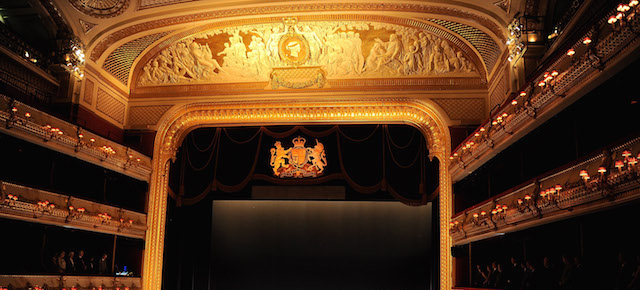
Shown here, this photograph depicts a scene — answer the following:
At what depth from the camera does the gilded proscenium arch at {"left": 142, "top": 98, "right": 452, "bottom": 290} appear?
46.3 ft

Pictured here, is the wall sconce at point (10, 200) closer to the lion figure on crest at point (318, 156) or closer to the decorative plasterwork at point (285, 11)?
the decorative plasterwork at point (285, 11)

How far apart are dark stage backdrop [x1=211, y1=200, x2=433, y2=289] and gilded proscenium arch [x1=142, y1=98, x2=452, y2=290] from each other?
3.27 m

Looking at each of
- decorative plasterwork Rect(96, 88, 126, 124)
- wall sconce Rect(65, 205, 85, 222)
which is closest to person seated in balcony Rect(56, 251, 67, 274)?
wall sconce Rect(65, 205, 85, 222)

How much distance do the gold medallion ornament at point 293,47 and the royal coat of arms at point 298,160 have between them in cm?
228

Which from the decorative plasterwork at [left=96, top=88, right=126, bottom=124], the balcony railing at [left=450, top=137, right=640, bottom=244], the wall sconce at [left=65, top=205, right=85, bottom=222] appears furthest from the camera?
the decorative plasterwork at [left=96, top=88, right=126, bottom=124]

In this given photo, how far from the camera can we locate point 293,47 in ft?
46.9

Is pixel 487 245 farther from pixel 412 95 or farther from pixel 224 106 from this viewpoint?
pixel 224 106

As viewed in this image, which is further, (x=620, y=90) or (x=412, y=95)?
(x=412, y=95)

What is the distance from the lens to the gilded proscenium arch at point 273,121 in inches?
556

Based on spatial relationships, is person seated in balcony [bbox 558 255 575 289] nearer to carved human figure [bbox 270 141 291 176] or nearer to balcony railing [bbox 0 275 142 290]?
carved human figure [bbox 270 141 291 176]

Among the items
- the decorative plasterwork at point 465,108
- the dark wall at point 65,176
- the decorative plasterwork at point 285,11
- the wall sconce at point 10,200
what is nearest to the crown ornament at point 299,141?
the decorative plasterwork at point 285,11

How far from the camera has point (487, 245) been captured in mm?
12156

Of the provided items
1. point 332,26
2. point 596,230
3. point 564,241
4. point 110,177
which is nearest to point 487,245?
point 564,241

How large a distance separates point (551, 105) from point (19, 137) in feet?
30.1
